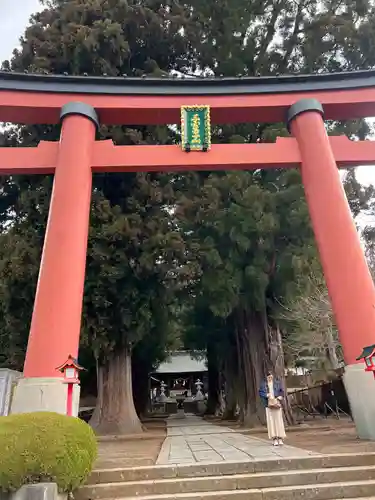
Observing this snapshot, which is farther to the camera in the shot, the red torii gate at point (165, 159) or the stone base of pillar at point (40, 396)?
the red torii gate at point (165, 159)

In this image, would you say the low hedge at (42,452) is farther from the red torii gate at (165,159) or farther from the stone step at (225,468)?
the red torii gate at (165,159)

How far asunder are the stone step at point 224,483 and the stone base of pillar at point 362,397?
1576 mm

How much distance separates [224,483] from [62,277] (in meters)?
3.48

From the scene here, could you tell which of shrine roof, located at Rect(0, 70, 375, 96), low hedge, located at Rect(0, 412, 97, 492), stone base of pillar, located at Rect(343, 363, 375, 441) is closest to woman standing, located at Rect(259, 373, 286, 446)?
stone base of pillar, located at Rect(343, 363, 375, 441)

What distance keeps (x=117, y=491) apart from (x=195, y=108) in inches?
241

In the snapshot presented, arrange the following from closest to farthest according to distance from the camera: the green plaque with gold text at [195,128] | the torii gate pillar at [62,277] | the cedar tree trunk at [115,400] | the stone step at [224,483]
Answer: the stone step at [224,483] < the torii gate pillar at [62,277] < the green plaque with gold text at [195,128] < the cedar tree trunk at [115,400]

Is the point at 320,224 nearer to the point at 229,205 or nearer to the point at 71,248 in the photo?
the point at 229,205

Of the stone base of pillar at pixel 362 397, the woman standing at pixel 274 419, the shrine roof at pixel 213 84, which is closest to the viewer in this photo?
the stone base of pillar at pixel 362 397

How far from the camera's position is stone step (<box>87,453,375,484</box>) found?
13.9ft

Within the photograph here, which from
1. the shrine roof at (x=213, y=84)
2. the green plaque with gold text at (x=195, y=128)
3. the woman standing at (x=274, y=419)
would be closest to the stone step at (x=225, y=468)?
the woman standing at (x=274, y=419)

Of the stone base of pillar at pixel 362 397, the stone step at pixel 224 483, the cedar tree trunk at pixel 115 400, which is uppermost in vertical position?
the cedar tree trunk at pixel 115 400

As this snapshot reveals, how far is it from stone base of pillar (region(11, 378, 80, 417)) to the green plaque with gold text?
14.1 feet

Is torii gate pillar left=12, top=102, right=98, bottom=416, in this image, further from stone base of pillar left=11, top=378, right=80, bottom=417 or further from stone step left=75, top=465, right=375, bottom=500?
stone step left=75, top=465, right=375, bottom=500

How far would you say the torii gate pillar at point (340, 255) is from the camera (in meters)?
5.85
